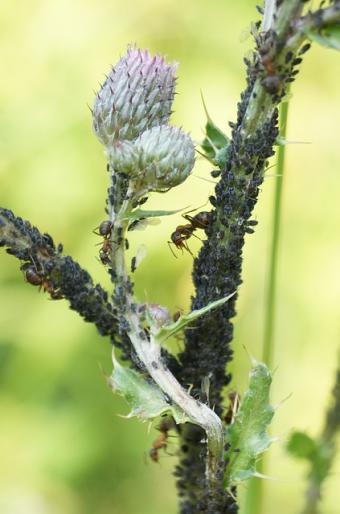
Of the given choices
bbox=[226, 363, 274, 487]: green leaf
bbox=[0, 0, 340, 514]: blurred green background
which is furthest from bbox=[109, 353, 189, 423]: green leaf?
bbox=[0, 0, 340, 514]: blurred green background

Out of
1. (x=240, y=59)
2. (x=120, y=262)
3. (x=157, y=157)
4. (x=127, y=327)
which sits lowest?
(x=127, y=327)

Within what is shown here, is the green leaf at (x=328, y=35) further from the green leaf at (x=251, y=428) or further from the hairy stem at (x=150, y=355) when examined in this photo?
the green leaf at (x=251, y=428)

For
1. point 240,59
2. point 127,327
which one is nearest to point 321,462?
point 127,327

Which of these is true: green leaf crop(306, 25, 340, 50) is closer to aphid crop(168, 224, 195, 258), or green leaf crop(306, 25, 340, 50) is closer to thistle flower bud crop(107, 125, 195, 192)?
thistle flower bud crop(107, 125, 195, 192)

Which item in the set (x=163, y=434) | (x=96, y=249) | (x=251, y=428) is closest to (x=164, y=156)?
(x=251, y=428)

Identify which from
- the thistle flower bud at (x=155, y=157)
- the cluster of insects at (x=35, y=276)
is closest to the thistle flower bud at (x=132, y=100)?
the thistle flower bud at (x=155, y=157)

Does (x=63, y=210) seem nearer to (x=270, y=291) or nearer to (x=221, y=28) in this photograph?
(x=221, y=28)
